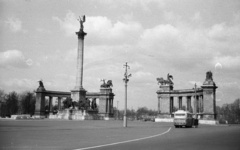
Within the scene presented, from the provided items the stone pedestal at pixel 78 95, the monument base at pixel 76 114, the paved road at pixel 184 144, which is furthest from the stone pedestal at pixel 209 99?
the paved road at pixel 184 144

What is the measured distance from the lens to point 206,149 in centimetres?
1292

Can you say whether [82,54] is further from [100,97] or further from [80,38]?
[100,97]

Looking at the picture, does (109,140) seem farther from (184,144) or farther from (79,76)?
(79,76)

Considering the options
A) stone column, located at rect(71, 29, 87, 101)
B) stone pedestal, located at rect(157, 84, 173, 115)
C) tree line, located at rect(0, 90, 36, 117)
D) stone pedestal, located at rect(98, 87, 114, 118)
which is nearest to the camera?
stone column, located at rect(71, 29, 87, 101)

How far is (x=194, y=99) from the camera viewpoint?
7712 centimetres

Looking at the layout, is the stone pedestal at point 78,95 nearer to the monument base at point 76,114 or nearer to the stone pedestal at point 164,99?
the monument base at point 76,114

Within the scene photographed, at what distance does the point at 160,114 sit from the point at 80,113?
3367 centimetres

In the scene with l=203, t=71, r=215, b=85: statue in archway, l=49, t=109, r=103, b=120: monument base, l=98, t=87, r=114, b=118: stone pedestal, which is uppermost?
l=203, t=71, r=215, b=85: statue in archway

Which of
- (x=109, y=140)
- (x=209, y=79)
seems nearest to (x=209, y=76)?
(x=209, y=79)

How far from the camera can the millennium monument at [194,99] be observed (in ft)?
234

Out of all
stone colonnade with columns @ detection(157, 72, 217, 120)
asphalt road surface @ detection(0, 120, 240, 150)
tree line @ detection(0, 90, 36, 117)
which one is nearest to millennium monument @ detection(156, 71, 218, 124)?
stone colonnade with columns @ detection(157, 72, 217, 120)

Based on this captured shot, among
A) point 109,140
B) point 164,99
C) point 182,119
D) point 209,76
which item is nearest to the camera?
point 109,140

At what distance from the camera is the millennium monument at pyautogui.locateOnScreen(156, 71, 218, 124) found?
71375mm

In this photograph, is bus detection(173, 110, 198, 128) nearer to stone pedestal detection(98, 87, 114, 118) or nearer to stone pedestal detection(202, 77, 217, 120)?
stone pedestal detection(202, 77, 217, 120)
